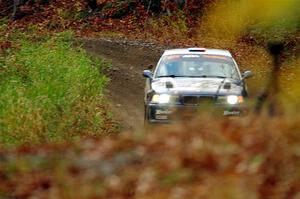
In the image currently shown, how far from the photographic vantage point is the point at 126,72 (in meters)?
25.3

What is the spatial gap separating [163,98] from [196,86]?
23.3 inches

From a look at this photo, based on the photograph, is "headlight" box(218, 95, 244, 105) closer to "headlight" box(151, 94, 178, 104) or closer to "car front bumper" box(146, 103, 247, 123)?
"car front bumper" box(146, 103, 247, 123)

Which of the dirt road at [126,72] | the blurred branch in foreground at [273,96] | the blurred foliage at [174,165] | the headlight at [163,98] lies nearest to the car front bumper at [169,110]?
the headlight at [163,98]

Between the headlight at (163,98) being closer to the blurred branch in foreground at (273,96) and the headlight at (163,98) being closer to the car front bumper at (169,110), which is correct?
the car front bumper at (169,110)

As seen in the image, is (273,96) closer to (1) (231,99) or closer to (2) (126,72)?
(1) (231,99)

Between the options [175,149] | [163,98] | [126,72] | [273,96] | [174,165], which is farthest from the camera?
[126,72]

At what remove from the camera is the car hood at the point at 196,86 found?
1330cm

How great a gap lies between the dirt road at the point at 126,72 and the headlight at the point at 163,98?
197cm

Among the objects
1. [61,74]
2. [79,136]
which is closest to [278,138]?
[79,136]

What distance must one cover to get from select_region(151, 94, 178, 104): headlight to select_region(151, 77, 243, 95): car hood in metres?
0.10

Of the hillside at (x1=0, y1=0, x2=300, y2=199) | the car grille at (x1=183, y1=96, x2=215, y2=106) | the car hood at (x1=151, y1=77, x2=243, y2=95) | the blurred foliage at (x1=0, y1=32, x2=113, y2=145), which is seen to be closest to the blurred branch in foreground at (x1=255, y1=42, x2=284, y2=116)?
the hillside at (x1=0, y1=0, x2=300, y2=199)

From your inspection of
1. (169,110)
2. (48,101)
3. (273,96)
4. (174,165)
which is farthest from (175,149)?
(169,110)

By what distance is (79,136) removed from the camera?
1140 centimetres

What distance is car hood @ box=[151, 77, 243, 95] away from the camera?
43.7 feet
